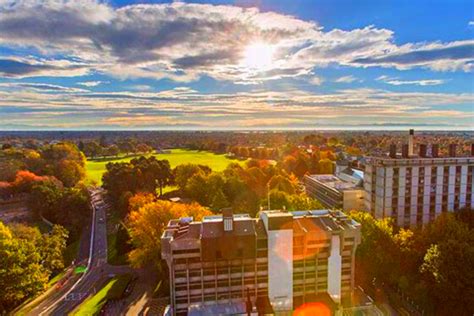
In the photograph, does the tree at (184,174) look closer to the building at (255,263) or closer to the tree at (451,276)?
the building at (255,263)

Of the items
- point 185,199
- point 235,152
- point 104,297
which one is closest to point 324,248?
point 104,297

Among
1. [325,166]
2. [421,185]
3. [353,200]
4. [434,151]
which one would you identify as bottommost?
[353,200]

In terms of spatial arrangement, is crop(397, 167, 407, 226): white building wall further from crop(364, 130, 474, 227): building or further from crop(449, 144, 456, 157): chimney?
crop(449, 144, 456, 157): chimney

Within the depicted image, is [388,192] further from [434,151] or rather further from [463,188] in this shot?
[463,188]

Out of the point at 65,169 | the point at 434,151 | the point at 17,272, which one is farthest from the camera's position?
the point at 65,169

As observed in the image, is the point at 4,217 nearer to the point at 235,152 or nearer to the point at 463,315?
the point at 463,315

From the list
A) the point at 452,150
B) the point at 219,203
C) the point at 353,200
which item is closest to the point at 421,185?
the point at 452,150

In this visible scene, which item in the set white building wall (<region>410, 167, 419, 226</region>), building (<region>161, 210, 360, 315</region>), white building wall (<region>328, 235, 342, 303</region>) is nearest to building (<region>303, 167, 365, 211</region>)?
white building wall (<region>410, 167, 419, 226</region>)
